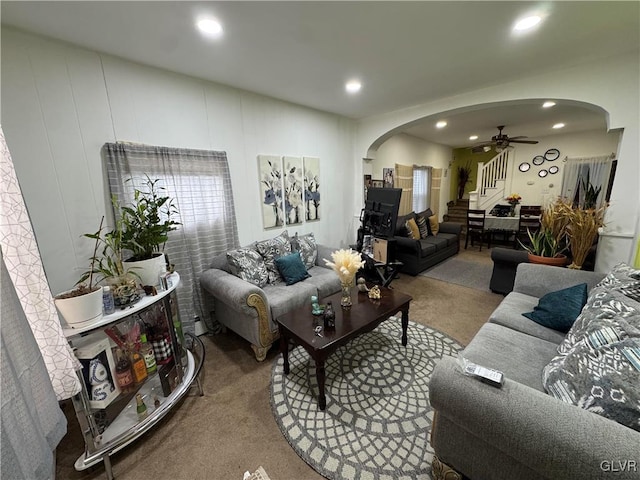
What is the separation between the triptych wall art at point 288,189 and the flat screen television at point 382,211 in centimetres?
77

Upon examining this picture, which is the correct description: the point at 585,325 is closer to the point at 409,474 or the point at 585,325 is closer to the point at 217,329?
the point at 409,474

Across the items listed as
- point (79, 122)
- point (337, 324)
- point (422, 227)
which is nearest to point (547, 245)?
point (422, 227)

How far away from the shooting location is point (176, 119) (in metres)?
2.31

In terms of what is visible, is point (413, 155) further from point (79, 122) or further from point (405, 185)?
point (79, 122)

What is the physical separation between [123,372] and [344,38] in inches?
106

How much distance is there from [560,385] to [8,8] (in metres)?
3.41

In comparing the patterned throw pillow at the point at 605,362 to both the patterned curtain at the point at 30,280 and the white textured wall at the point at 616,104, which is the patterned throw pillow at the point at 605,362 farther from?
the patterned curtain at the point at 30,280

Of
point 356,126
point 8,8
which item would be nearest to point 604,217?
point 356,126

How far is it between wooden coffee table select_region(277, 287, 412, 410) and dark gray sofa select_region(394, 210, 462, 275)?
1.91m

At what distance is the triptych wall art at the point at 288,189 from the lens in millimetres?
3029

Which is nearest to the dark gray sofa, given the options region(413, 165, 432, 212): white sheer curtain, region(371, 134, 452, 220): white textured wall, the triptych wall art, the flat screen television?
the flat screen television

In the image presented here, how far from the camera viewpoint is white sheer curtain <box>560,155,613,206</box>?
17.6ft

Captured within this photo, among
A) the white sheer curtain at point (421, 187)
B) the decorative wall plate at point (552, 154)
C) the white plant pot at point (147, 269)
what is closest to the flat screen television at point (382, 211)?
the white plant pot at point (147, 269)

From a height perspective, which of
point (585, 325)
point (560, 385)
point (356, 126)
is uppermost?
point (356, 126)
